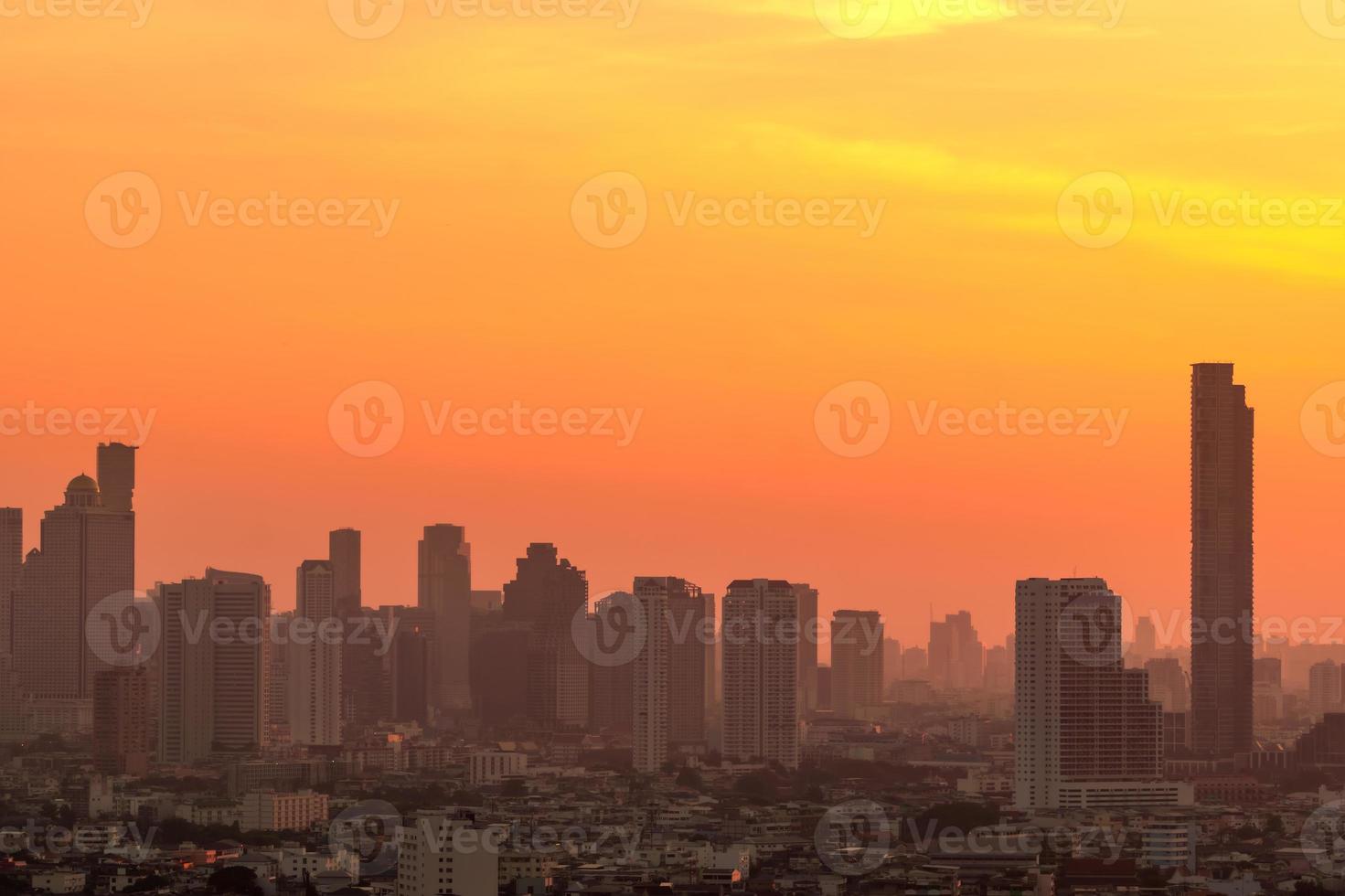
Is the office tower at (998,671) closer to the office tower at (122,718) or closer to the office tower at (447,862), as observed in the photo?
the office tower at (122,718)

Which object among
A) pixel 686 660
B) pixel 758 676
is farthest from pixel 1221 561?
pixel 686 660

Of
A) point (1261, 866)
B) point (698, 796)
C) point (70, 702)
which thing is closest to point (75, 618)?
point (70, 702)

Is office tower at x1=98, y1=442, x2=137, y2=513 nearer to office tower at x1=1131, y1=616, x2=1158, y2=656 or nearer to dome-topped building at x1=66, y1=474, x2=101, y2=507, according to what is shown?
dome-topped building at x1=66, y1=474, x2=101, y2=507

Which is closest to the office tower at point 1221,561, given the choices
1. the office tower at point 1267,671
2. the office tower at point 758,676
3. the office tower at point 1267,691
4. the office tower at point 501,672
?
the office tower at point 758,676

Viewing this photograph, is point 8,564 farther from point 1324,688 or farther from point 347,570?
point 1324,688

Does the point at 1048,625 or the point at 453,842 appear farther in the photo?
the point at 1048,625

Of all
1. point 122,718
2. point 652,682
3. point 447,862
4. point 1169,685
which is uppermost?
point 652,682

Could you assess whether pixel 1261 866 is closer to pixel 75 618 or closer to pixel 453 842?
pixel 453 842
